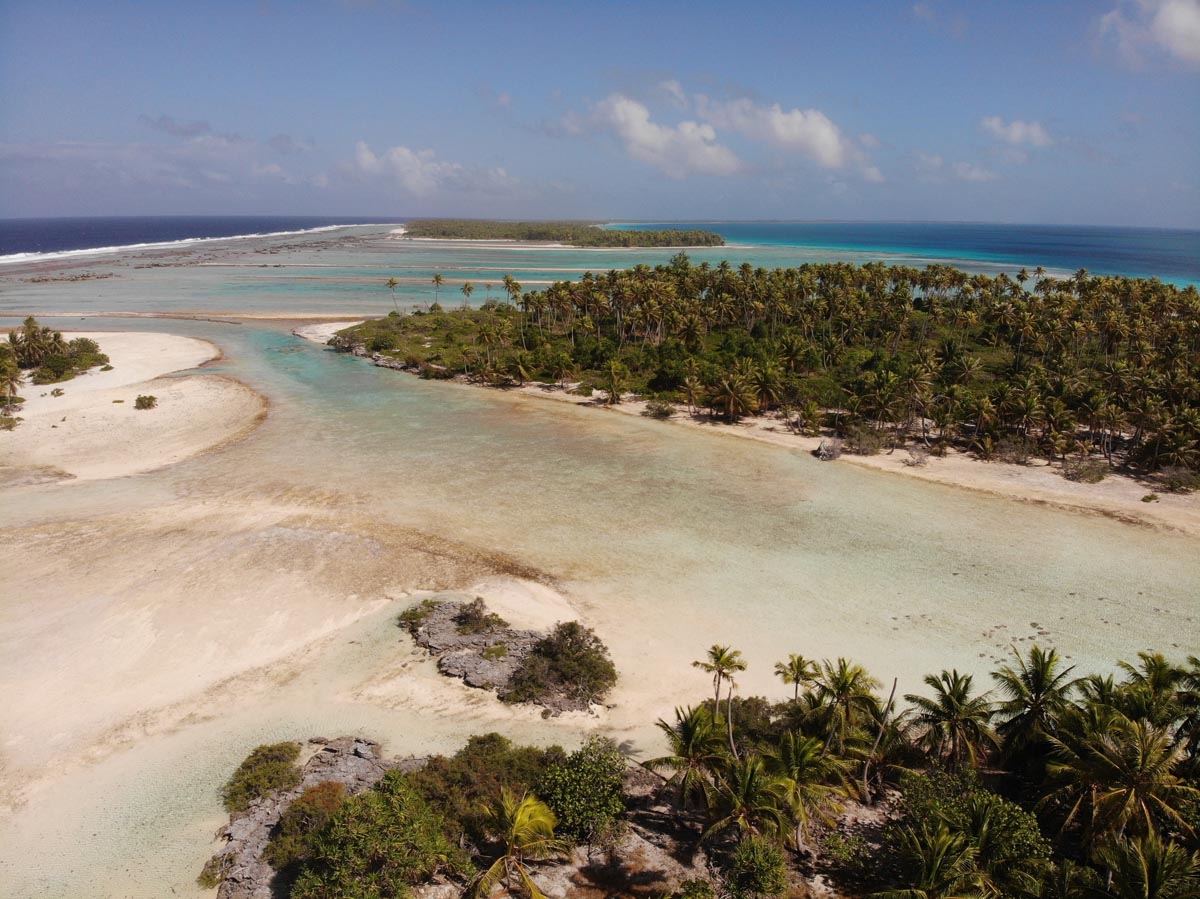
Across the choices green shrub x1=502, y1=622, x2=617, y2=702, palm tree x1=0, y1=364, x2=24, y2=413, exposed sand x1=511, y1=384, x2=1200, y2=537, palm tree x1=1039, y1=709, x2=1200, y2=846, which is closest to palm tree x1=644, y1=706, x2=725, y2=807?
green shrub x1=502, y1=622, x2=617, y2=702

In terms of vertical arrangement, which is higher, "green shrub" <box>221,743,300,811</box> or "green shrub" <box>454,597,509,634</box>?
"green shrub" <box>454,597,509,634</box>

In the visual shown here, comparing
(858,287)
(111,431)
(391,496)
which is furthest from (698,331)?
(111,431)

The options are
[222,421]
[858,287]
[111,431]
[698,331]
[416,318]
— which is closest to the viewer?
[111,431]

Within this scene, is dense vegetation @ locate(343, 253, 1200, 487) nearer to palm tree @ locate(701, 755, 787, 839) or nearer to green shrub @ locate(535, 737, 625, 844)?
palm tree @ locate(701, 755, 787, 839)

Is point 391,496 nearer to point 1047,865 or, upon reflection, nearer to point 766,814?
point 766,814

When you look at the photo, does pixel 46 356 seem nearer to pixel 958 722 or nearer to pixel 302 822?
pixel 302 822

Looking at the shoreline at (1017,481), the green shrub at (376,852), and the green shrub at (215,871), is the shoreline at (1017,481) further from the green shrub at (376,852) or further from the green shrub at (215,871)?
the green shrub at (215,871)
